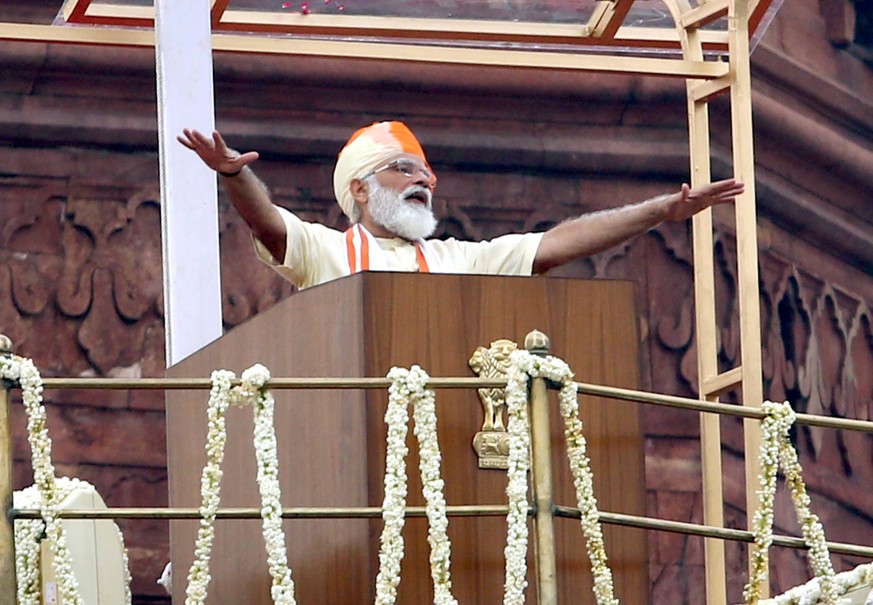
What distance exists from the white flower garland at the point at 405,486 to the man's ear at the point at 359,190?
144 cm

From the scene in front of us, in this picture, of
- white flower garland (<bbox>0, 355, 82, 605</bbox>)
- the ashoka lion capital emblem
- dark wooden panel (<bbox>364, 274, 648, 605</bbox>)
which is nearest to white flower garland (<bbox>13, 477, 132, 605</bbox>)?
white flower garland (<bbox>0, 355, 82, 605</bbox>)

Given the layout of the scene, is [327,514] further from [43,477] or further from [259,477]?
[43,477]

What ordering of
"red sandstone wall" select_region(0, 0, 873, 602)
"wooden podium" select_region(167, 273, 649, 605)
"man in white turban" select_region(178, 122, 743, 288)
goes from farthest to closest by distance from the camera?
"red sandstone wall" select_region(0, 0, 873, 602)
"man in white turban" select_region(178, 122, 743, 288)
"wooden podium" select_region(167, 273, 649, 605)

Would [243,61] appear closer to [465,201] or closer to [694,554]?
[465,201]

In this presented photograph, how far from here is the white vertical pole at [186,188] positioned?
Result: 25.1 feet

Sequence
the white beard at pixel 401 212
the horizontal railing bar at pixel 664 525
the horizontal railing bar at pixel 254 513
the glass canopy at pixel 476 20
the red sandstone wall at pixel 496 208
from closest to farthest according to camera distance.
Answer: the horizontal railing bar at pixel 254 513 < the horizontal railing bar at pixel 664 525 < the white beard at pixel 401 212 < the glass canopy at pixel 476 20 < the red sandstone wall at pixel 496 208

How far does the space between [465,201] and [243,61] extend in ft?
3.55

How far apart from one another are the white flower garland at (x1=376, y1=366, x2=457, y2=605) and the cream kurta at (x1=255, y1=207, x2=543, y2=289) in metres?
1.08

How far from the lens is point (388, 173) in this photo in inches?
292

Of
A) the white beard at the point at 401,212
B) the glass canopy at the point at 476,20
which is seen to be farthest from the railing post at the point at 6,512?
the glass canopy at the point at 476,20

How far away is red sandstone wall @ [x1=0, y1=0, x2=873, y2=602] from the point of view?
1030 cm

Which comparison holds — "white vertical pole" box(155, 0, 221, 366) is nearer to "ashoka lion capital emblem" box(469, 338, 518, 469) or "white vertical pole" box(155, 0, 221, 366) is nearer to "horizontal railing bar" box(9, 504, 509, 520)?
"ashoka lion capital emblem" box(469, 338, 518, 469)

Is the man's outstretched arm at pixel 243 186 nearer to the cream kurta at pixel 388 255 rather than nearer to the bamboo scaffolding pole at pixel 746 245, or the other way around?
the cream kurta at pixel 388 255

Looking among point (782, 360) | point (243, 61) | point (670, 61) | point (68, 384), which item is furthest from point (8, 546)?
point (782, 360)
